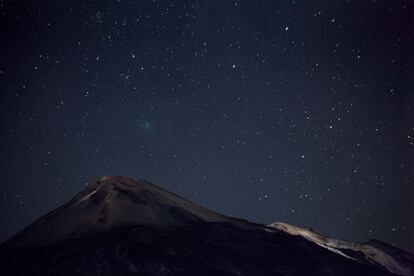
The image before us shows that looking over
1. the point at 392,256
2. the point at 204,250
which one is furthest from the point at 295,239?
the point at 392,256

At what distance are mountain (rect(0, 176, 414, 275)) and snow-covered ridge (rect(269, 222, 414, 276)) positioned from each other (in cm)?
44

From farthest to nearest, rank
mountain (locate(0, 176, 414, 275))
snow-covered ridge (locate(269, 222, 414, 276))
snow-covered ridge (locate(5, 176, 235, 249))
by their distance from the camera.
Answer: snow-covered ridge (locate(269, 222, 414, 276)) < snow-covered ridge (locate(5, 176, 235, 249)) < mountain (locate(0, 176, 414, 275))

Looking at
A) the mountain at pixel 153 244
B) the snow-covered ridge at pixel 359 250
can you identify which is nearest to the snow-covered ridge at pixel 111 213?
the mountain at pixel 153 244

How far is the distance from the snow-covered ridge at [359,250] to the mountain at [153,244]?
442 mm

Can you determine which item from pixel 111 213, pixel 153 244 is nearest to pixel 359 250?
pixel 153 244

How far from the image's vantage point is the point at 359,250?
86.5 metres

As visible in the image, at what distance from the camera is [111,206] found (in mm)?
73062

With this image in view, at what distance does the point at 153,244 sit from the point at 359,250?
48.0 meters

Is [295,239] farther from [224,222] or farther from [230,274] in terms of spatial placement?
[230,274]

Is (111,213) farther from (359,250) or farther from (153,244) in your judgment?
(359,250)

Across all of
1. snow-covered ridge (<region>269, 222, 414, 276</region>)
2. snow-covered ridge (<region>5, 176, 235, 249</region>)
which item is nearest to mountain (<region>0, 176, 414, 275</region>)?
snow-covered ridge (<region>5, 176, 235, 249</region>)

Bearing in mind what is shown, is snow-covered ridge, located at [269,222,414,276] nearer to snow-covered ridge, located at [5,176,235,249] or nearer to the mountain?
the mountain

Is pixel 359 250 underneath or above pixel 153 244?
above

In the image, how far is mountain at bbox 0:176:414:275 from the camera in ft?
191
